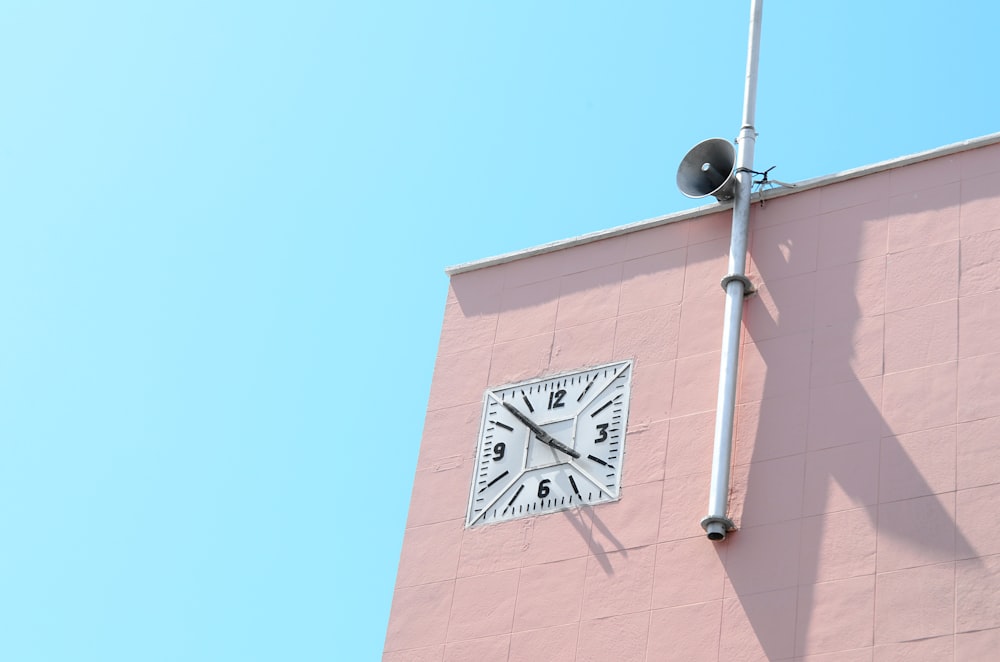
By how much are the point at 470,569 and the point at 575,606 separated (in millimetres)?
1310

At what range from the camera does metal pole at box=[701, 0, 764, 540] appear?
18.3m

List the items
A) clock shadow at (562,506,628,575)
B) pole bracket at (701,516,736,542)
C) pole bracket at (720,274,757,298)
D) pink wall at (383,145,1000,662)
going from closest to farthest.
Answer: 1. pink wall at (383,145,1000,662)
2. pole bracket at (701,516,736,542)
3. clock shadow at (562,506,628,575)
4. pole bracket at (720,274,757,298)

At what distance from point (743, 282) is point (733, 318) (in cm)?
44

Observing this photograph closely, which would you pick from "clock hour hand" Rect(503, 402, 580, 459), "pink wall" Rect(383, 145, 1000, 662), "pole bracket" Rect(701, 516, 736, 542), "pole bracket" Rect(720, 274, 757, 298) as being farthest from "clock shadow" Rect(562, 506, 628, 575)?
"pole bracket" Rect(720, 274, 757, 298)

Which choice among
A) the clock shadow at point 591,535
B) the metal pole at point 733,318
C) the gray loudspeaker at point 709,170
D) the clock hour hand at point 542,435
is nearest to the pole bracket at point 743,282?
the metal pole at point 733,318

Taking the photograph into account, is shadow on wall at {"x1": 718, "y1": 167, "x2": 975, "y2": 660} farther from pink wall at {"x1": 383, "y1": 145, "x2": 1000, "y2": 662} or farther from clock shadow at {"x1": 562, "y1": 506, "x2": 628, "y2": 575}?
clock shadow at {"x1": 562, "y1": 506, "x2": 628, "y2": 575}

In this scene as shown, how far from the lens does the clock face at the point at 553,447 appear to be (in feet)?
64.0

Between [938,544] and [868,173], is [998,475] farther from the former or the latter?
[868,173]

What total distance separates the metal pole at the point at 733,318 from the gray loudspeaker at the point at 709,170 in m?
0.13

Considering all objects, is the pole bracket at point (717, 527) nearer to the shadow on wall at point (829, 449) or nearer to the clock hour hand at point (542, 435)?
the shadow on wall at point (829, 449)

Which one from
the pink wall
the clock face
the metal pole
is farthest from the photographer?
the clock face

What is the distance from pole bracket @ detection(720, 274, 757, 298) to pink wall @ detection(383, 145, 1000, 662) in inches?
5.2

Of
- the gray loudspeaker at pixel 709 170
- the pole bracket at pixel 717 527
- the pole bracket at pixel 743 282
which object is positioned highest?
the gray loudspeaker at pixel 709 170

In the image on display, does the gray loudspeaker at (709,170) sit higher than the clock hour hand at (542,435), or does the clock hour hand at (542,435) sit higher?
the gray loudspeaker at (709,170)
